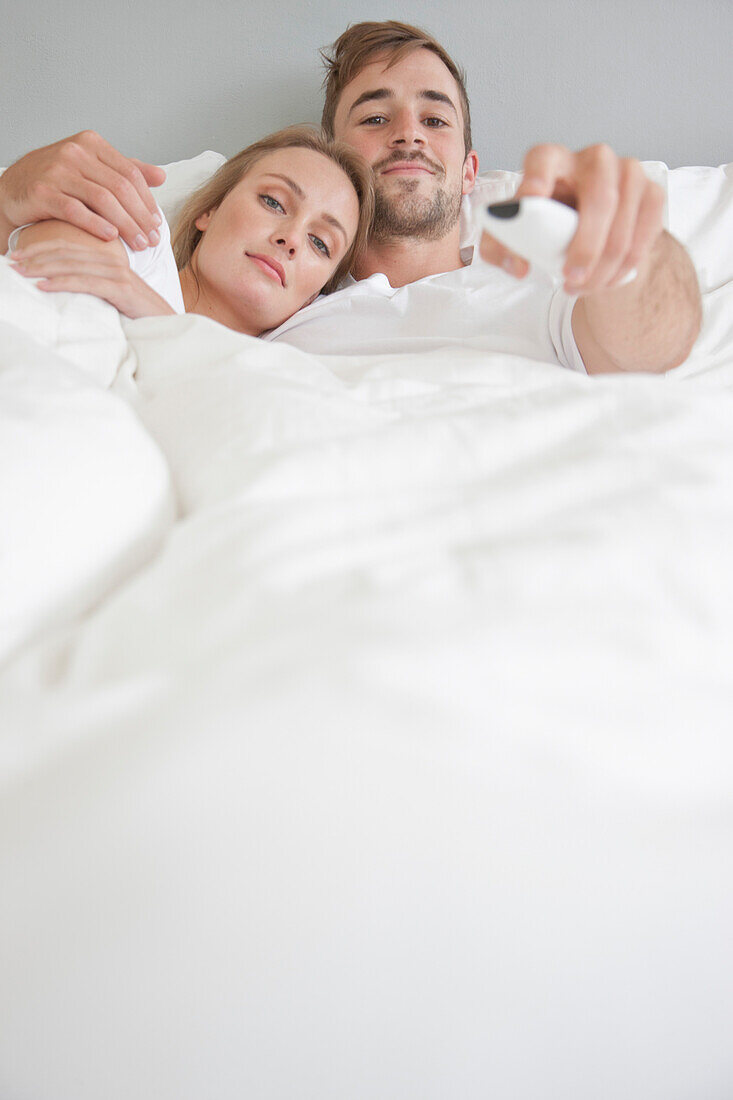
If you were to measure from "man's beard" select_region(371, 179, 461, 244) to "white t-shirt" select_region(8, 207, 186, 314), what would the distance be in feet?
1.67

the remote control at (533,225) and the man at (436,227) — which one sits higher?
the remote control at (533,225)

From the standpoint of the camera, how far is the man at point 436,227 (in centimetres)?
57

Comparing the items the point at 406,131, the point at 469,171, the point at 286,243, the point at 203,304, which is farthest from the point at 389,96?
the point at 203,304

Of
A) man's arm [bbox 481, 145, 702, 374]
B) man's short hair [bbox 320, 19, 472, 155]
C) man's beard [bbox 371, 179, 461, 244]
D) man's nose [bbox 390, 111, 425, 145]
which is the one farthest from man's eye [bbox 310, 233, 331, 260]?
man's arm [bbox 481, 145, 702, 374]

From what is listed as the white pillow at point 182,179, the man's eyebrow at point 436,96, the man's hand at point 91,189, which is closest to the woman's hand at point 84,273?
the man's hand at point 91,189

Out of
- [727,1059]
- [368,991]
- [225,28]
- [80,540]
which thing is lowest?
[727,1059]

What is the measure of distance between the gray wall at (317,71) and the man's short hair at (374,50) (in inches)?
4.0

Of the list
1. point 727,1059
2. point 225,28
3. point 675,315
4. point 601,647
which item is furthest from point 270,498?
point 225,28

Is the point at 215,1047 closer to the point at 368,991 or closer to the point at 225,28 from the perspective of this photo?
the point at 368,991

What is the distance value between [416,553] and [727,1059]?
0.92 feet

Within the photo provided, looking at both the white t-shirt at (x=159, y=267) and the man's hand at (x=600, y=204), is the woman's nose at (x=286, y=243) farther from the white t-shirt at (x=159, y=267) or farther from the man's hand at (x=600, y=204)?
the man's hand at (x=600, y=204)

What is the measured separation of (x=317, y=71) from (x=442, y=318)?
0.85 metres

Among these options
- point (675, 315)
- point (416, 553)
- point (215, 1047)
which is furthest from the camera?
point (675, 315)

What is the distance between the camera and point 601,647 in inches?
14.7
